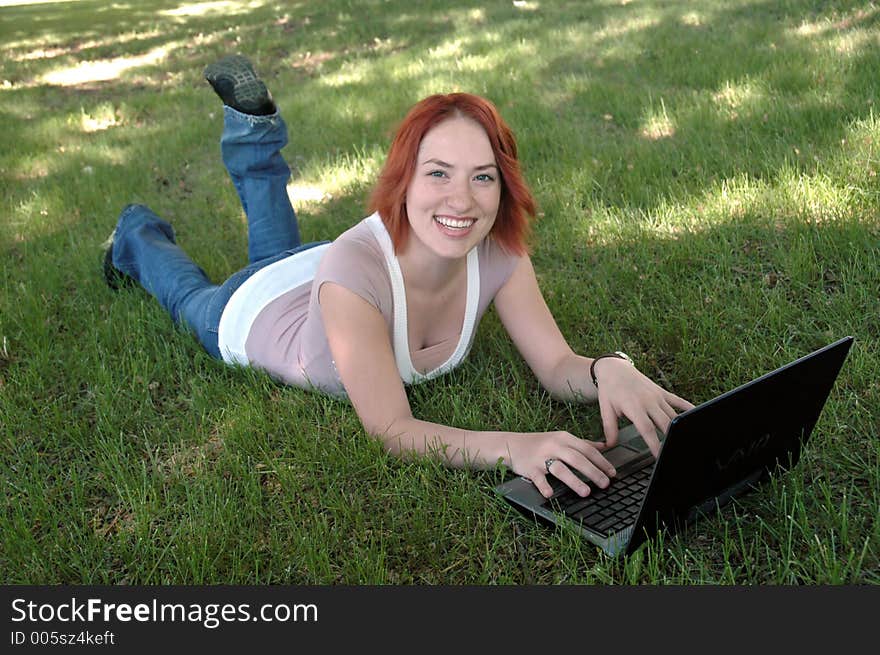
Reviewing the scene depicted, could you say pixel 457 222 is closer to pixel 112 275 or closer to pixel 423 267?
pixel 423 267

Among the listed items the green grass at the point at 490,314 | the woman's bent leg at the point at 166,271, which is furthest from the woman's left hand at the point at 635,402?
the woman's bent leg at the point at 166,271

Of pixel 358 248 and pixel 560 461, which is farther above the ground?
pixel 358 248

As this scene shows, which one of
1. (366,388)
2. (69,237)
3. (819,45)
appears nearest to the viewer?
(366,388)

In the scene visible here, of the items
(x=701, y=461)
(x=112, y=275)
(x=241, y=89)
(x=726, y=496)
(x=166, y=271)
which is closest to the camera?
(x=701, y=461)

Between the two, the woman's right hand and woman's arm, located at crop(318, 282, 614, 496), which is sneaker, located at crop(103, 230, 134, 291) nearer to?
woman's arm, located at crop(318, 282, 614, 496)

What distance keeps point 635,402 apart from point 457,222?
79 centimetres

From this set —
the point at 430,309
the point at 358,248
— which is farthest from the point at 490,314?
the point at 358,248

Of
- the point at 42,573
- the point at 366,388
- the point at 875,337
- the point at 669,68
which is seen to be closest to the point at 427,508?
the point at 366,388

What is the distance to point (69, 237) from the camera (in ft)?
16.9

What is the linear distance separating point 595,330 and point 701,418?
177cm

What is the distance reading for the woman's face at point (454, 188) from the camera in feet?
9.20

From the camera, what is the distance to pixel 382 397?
2.80 m

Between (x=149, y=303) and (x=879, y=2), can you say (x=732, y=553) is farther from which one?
(x=879, y=2)

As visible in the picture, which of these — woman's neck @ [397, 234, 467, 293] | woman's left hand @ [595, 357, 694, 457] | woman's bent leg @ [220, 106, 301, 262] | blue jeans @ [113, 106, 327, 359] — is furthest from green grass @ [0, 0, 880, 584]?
woman's bent leg @ [220, 106, 301, 262]
